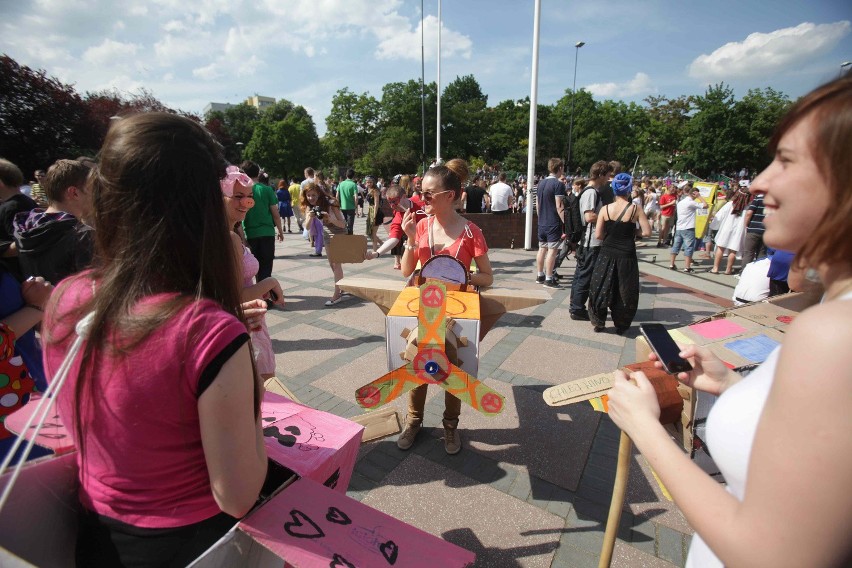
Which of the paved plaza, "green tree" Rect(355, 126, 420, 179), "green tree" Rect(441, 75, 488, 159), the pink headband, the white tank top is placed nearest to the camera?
the white tank top

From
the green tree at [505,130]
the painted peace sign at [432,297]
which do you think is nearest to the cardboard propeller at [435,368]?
the painted peace sign at [432,297]

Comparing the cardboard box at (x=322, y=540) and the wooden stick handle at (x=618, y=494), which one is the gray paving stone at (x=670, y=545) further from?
the cardboard box at (x=322, y=540)

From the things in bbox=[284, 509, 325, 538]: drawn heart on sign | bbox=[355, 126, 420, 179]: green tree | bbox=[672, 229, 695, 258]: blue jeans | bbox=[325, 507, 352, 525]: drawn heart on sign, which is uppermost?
bbox=[355, 126, 420, 179]: green tree

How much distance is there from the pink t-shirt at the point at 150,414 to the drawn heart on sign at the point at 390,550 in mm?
433

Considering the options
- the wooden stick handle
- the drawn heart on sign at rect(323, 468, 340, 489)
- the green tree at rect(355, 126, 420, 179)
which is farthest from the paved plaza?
the green tree at rect(355, 126, 420, 179)

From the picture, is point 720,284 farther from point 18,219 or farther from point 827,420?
point 18,219

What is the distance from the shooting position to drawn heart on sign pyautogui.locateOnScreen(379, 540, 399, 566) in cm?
99

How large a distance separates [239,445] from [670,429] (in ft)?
5.67

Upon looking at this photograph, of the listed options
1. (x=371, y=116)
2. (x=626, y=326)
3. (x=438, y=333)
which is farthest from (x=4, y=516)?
(x=371, y=116)

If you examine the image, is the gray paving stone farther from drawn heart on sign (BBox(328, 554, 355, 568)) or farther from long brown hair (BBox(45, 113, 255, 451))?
long brown hair (BBox(45, 113, 255, 451))

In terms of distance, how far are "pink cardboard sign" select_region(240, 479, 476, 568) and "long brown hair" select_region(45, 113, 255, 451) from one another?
1.64 feet

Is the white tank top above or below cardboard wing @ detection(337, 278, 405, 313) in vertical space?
above

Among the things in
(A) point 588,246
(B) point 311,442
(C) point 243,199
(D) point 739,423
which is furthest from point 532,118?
(D) point 739,423

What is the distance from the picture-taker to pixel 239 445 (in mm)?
912
